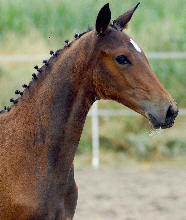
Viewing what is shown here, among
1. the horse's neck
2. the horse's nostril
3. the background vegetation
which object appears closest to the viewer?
the horse's nostril

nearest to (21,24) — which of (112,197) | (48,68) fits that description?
(112,197)

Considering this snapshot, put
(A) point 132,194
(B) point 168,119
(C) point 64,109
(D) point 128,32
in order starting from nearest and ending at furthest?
1. (B) point 168,119
2. (C) point 64,109
3. (A) point 132,194
4. (D) point 128,32

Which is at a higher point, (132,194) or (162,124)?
(132,194)

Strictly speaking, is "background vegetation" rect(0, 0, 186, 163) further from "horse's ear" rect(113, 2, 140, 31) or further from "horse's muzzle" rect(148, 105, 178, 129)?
"horse's muzzle" rect(148, 105, 178, 129)

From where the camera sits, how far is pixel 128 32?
1028 centimetres

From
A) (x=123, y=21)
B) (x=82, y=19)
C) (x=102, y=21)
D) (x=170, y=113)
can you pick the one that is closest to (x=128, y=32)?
(x=82, y=19)

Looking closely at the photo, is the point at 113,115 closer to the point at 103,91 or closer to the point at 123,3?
the point at 123,3

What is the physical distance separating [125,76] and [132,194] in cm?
362

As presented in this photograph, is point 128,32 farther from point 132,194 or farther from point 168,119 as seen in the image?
point 168,119

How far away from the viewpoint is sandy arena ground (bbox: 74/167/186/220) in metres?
5.16

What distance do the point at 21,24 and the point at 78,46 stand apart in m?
8.99

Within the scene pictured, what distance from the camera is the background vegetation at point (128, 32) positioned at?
849cm

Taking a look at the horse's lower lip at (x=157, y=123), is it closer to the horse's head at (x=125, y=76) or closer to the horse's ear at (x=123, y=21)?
the horse's head at (x=125, y=76)

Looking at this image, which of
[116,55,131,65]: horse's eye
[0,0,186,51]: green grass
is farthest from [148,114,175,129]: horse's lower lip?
[0,0,186,51]: green grass
